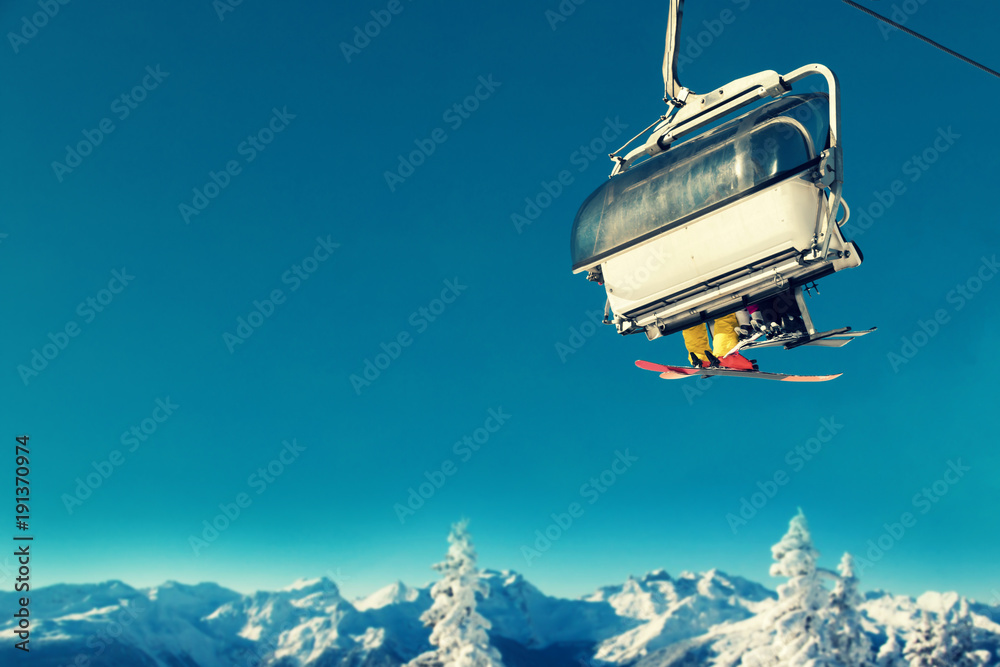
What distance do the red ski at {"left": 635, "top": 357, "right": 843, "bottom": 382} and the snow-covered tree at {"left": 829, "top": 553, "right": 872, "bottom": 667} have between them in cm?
3440

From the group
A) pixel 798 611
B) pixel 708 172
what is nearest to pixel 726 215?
pixel 708 172

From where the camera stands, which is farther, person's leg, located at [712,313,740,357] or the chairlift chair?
person's leg, located at [712,313,740,357]

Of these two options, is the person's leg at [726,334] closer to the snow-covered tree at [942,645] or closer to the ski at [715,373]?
the ski at [715,373]

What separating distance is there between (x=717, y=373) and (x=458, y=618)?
32.2 m

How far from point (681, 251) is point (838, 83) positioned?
287 centimetres

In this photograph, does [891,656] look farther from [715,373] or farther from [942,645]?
[715,373]

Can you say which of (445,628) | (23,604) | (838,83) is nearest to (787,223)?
(838,83)

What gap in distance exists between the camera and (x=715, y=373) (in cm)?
1120

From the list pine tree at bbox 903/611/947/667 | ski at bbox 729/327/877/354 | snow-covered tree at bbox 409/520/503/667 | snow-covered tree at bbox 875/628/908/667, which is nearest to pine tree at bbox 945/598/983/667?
pine tree at bbox 903/611/947/667

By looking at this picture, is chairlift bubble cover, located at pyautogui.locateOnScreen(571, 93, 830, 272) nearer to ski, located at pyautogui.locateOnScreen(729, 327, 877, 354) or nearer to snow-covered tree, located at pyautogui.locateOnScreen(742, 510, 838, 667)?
ski, located at pyautogui.locateOnScreen(729, 327, 877, 354)

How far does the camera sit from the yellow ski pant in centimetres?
1123

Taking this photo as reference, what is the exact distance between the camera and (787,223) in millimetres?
9484

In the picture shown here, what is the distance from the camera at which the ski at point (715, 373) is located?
11.2 meters

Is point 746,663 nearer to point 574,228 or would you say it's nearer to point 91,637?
point 574,228
